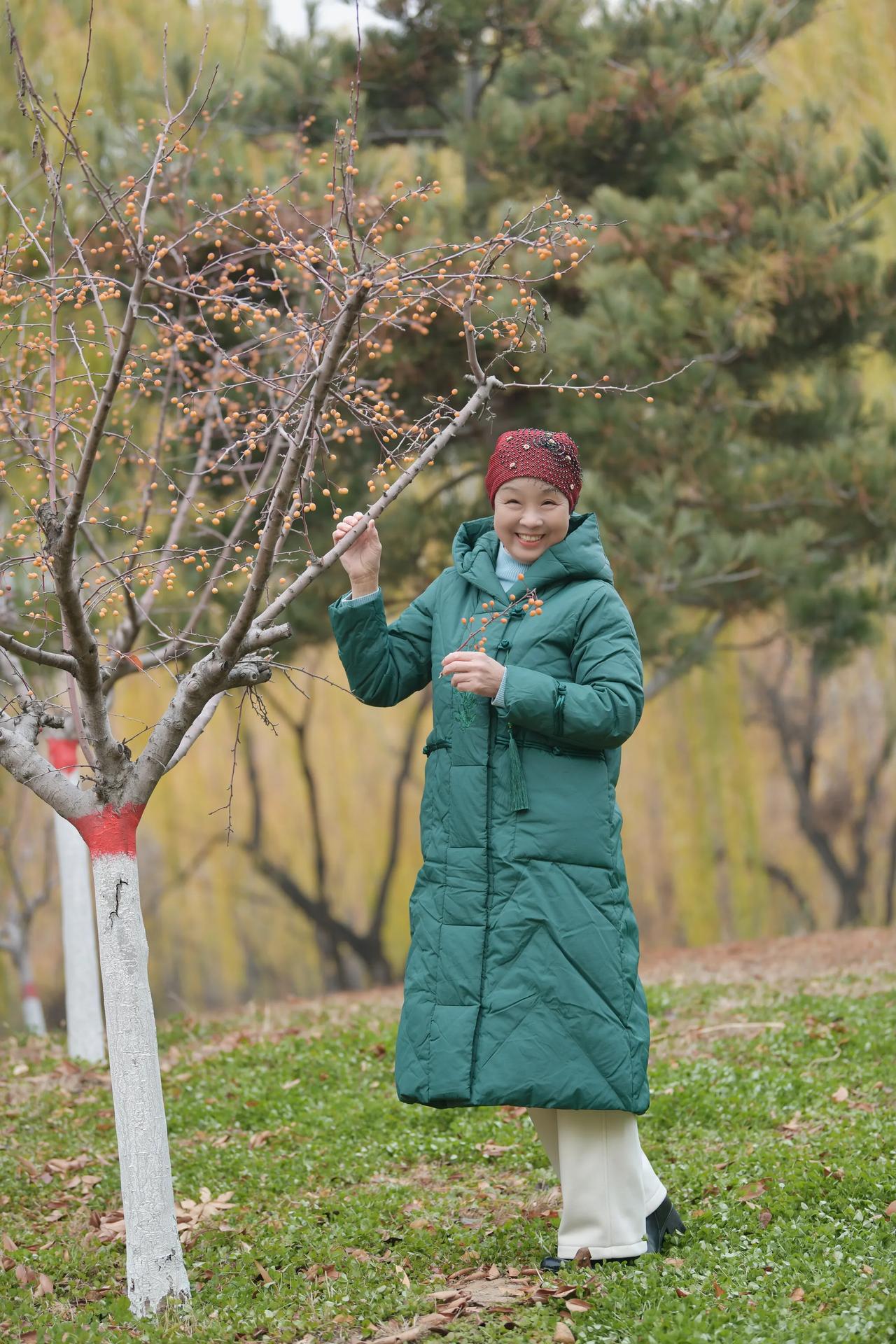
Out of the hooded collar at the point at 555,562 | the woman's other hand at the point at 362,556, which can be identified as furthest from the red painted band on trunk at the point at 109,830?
the hooded collar at the point at 555,562

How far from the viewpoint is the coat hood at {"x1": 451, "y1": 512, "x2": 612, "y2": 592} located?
10.1 feet

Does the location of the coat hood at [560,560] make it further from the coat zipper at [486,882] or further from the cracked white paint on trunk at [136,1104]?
the cracked white paint on trunk at [136,1104]

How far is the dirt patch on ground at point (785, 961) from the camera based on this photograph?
708 centimetres

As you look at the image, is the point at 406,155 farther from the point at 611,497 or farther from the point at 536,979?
the point at 536,979

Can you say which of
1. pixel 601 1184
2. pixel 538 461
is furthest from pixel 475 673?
pixel 601 1184

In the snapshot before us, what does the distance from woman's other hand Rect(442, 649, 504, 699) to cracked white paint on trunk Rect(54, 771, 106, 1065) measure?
12.4 ft

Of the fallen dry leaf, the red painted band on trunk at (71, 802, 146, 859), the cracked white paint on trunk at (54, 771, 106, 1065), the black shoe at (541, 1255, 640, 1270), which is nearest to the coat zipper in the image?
the black shoe at (541, 1255, 640, 1270)

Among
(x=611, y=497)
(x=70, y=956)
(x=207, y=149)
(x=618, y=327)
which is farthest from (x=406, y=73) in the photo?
(x=70, y=956)

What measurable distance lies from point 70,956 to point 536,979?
3.97 meters

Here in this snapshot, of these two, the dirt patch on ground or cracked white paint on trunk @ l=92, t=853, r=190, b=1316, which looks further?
the dirt patch on ground

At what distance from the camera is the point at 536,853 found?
289 centimetres

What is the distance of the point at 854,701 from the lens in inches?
490

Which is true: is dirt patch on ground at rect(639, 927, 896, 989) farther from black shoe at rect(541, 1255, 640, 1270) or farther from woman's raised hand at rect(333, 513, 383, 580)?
woman's raised hand at rect(333, 513, 383, 580)

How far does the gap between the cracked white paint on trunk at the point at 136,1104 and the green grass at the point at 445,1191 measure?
0.10m
